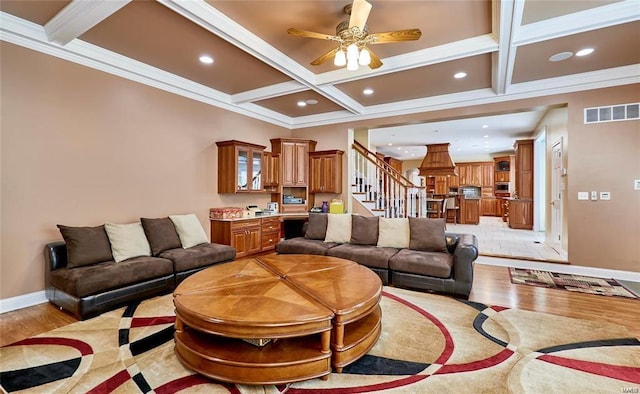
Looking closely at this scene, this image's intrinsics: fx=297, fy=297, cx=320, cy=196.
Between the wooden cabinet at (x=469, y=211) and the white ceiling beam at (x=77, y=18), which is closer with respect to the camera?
the white ceiling beam at (x=77, y=18)

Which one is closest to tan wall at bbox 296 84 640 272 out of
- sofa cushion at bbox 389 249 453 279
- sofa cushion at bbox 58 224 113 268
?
sofa cushion at bbox 389 249 453 279

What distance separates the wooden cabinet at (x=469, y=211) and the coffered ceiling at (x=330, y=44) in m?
6.45

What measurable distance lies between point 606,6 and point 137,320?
18.2 ft

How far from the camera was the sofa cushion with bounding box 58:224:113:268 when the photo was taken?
328cm

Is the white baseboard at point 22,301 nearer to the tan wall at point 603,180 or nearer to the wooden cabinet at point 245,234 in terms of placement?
the wooden cabinet at point 245,234

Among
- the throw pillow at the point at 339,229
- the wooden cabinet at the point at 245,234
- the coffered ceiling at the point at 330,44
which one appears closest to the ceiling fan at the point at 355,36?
the coffered ceiling at the point at 330,44

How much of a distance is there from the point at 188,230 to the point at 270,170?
8.05 feet

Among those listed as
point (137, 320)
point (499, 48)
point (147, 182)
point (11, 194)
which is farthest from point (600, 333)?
point (11, 194)

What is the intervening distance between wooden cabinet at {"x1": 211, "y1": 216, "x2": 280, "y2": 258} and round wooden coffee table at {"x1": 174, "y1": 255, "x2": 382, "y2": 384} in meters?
2.70

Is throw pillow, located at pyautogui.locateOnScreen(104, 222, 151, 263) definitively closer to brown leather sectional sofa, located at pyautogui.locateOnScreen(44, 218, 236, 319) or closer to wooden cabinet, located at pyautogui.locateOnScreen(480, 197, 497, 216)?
brown leather sectional sofa, located at pyautogui.locateOnScreen(44, 218, 236, 319)

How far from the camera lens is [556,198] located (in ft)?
21.0

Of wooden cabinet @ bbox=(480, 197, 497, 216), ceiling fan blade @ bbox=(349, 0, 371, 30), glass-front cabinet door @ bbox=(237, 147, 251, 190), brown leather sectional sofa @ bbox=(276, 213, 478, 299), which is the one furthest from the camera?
wooden cabinet @ bbox=(480, 197, 497, 216)

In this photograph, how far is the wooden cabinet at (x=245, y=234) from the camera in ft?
17.2

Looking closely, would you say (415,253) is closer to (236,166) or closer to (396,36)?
(396,36)
